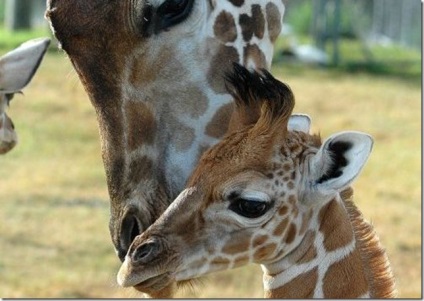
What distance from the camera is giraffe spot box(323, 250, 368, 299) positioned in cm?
438

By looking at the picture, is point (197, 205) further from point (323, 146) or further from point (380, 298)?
point (380, 298)

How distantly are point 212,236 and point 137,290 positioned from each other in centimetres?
32

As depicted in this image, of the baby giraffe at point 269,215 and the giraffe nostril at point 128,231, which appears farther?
the giraffe nostril at point 128,231

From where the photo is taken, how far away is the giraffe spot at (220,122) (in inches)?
181

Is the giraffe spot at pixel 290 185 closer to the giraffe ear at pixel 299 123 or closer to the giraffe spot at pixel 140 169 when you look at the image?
the giraffe ear at pixel 299 123

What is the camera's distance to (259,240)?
4215 millimetres

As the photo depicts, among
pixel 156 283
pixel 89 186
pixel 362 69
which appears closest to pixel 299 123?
pixel 156 283

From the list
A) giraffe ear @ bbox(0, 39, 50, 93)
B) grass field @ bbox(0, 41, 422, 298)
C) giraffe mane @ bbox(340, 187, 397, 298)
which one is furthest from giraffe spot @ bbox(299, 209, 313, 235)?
giraffe ear @ bbox(0, 39, 50, 93)

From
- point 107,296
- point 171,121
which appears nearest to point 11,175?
point 107,296

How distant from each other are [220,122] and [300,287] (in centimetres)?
71

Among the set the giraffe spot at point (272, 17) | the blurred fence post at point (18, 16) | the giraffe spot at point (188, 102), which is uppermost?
the giraffe spot at point (272, 17)

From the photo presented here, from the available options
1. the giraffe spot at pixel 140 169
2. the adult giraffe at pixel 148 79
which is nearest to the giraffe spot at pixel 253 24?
the adult giraffe at pixel 148 79

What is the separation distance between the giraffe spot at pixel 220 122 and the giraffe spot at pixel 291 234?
55 cm

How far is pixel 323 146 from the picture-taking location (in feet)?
13.7
